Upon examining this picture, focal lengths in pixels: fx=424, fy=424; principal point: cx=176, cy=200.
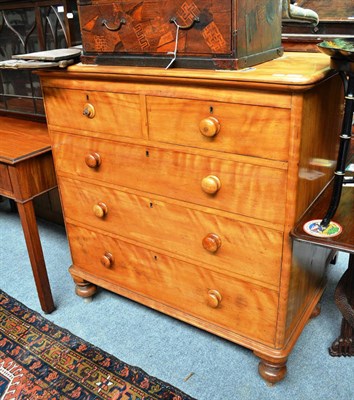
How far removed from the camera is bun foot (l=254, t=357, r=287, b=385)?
1.55 metres

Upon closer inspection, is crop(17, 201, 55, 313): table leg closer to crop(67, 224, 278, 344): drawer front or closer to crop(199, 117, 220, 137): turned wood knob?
crop(67, 224, 278, 344): drawer front

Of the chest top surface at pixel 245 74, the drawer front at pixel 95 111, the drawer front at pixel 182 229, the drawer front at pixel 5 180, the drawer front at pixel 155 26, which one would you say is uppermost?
the drawer front at pixel 155 26

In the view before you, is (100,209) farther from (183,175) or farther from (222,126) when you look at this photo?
(222,126)

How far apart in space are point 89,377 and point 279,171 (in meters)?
1.09

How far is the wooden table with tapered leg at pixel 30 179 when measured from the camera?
1.75 metres

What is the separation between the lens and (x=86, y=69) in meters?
1.48

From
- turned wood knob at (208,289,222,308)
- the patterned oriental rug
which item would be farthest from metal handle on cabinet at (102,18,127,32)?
the patterned oriental rug

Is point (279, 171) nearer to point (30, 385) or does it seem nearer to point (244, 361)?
point (244, 361)

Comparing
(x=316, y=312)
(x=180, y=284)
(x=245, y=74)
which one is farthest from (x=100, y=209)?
(x=316, y=312)

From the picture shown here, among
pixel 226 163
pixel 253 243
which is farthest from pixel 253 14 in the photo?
pixel 253 243

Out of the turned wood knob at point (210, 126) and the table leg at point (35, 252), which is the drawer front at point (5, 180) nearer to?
the table leg at point (35, 252)

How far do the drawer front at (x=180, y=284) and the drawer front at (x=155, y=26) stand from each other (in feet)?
2.52

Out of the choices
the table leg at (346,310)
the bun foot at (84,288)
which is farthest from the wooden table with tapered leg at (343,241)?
the bun foot at (84,288)

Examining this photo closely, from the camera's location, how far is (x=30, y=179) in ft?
5.87
